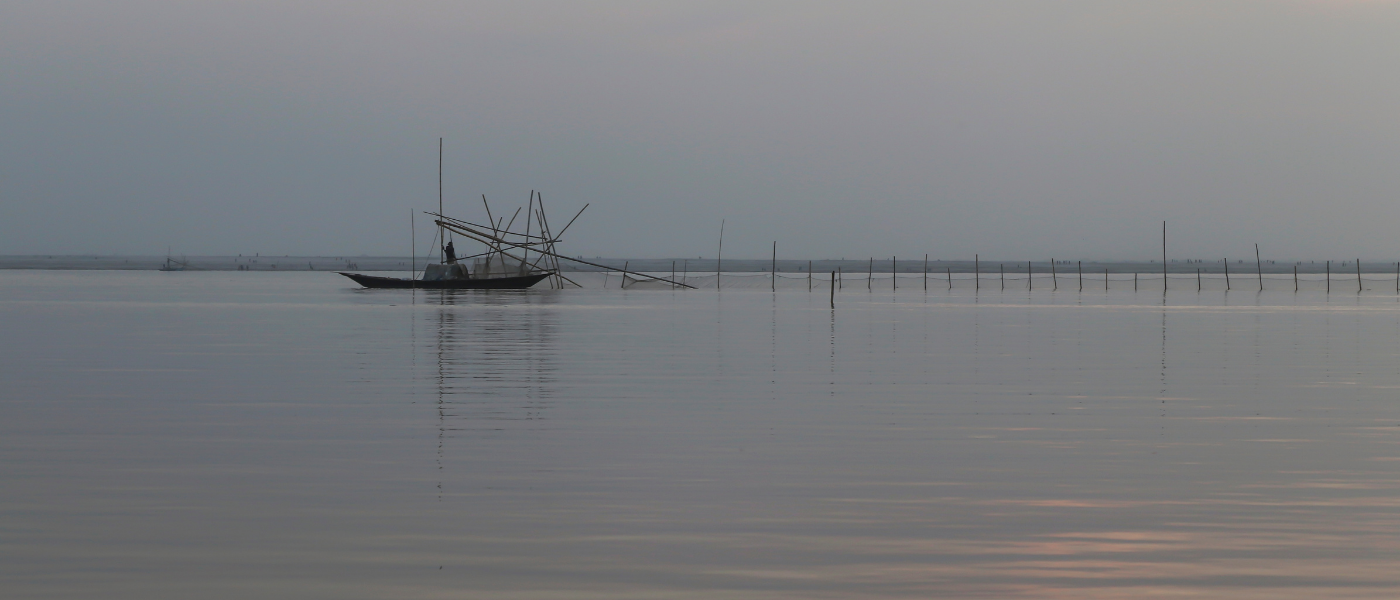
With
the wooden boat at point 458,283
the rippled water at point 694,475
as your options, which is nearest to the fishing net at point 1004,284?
the wooden boat at point 458,283

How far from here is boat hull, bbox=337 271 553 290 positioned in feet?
219

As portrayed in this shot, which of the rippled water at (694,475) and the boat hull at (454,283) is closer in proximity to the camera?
the rippled water at (694,475)

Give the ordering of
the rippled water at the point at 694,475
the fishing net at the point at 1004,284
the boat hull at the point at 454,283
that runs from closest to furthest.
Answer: the rippled water at the point at 694,475, the boat hull at the point at 454,283, the fishing net at the point at 1004,284

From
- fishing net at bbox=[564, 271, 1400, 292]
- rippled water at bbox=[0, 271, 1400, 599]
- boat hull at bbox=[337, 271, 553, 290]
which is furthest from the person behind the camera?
fishing net at bbox=[564, 271, 1400, 292]


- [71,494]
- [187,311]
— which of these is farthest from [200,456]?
[187,311]

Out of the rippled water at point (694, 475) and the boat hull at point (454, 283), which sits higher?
the boat hull at point (454, 283)

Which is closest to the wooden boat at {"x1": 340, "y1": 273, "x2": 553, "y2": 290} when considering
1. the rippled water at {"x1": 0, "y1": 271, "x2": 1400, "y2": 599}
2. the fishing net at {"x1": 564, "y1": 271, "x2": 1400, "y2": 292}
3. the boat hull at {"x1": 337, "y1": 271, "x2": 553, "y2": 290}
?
the boat hull at {"x1": 337, "y1": 271, "x2": 553, "y2": 290}

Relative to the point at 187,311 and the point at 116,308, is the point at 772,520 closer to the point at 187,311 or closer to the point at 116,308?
the point at 187,311

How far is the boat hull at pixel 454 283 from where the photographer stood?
66750 millimetres

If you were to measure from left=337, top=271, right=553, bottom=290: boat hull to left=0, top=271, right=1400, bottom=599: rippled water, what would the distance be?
144 feet

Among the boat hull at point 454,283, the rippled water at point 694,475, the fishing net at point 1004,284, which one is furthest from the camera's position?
the fishing net at point 1004,284

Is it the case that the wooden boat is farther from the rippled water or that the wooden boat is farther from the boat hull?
the rippled water

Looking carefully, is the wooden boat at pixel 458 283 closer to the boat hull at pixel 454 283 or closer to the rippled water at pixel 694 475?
the boat hull at pixel 454 283

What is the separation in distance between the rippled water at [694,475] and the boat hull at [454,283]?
1732 inches
